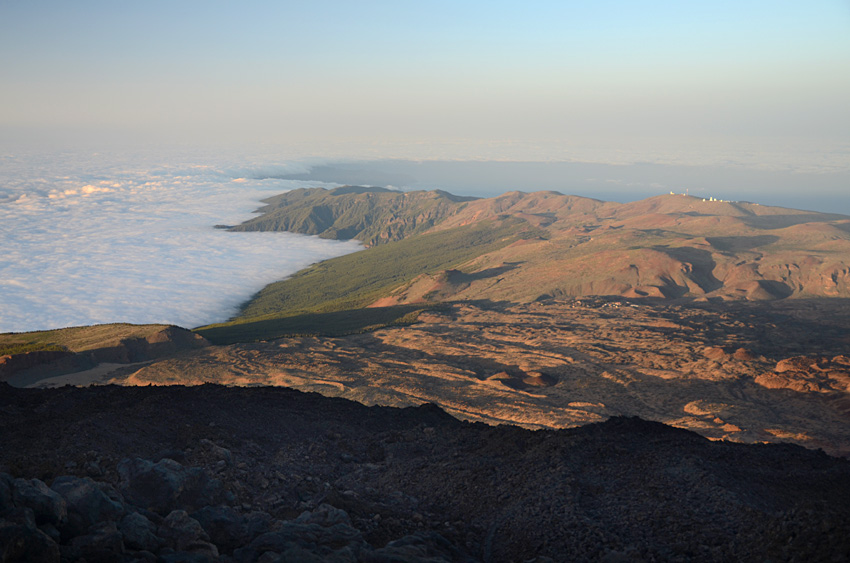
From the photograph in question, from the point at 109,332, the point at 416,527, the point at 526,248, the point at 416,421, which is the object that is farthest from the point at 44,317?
the point at 416,527

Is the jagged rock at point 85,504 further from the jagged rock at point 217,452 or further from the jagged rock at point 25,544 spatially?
the jagged rock at point 217,452

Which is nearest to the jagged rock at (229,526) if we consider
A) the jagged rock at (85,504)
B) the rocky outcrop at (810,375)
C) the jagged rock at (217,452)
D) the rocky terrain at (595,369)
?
the jagged rock at (85,504)

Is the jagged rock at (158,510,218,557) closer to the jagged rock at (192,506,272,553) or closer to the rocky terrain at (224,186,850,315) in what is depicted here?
the jagged rock at (192,506,272,553)

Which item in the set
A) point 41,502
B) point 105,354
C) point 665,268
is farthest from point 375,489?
point 665,268

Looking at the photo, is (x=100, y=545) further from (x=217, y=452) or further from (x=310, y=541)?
(x=217, y=452)

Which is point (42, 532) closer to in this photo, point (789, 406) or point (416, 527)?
point (416, 527)
